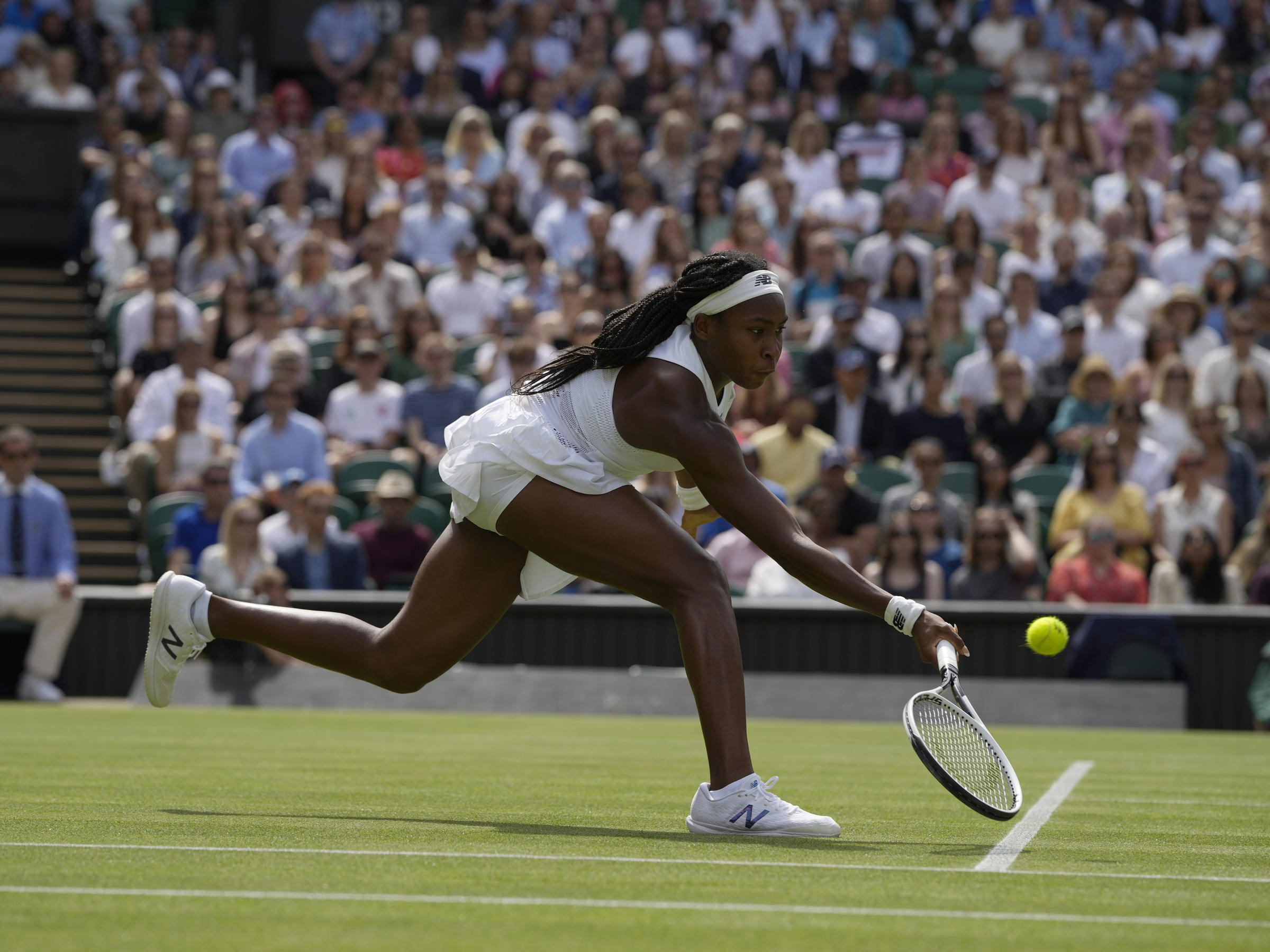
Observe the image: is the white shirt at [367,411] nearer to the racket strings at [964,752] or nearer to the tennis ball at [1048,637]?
the tennis ball at [1048,637]

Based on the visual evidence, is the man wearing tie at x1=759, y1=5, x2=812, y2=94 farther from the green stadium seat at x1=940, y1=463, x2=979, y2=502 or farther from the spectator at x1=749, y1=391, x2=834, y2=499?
the green stadium seat at x1=940, y1=463, x2=979, y2=502

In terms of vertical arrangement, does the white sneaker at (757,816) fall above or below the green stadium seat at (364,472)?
below

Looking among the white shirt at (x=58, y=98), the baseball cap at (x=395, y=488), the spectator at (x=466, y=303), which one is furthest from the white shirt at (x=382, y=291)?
Answer: the white shirt at (x=58, y=98)

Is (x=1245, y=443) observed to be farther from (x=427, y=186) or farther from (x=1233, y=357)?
(x=427, y=186)

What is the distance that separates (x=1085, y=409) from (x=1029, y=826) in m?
9.08

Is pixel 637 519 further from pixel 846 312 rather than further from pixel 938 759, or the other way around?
pixel 846 312

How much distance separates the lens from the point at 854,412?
14484 mm

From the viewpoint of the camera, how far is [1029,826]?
5.66 metres

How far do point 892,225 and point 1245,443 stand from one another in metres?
3.64

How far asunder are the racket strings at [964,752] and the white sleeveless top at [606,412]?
1.07 metres

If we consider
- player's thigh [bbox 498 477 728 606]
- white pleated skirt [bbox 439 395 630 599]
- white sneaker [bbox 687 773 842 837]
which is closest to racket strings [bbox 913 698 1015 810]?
white sneaker [bbox 687 773 842 837]

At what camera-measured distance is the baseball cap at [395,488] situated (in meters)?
13.2

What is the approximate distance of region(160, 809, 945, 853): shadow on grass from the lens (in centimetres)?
504

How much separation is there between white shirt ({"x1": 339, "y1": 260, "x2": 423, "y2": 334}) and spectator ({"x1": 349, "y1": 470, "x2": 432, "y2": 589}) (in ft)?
9.82
